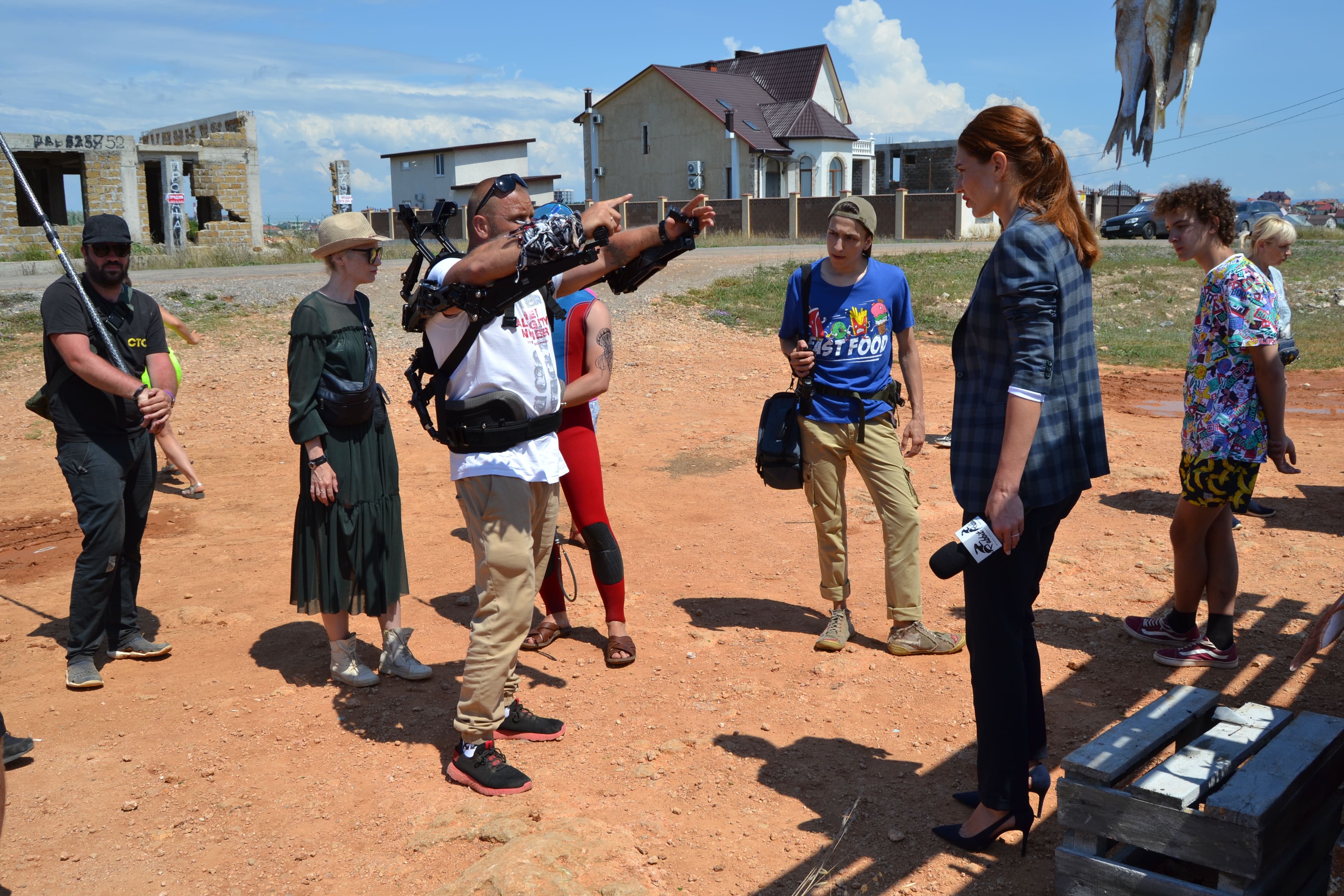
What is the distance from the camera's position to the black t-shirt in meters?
4.38

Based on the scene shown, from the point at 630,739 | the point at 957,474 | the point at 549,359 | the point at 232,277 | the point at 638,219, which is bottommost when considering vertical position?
the point at 630,739

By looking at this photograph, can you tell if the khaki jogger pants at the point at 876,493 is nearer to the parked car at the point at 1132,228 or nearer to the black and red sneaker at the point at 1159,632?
the black and red sneaker at the point at 1159,632

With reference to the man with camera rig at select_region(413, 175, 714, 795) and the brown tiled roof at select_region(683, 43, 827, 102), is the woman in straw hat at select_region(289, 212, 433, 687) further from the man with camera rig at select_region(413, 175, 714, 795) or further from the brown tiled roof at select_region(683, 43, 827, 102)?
the brown tiled roof at select_region(683, 43, 827, 102)

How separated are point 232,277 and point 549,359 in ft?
52.1

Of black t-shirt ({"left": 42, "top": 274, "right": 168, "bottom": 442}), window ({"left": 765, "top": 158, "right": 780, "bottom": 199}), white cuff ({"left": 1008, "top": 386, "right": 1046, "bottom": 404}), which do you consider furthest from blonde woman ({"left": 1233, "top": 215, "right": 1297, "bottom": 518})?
window ({"left": 765, "top": 158, "right": 780, "bottom": 199})

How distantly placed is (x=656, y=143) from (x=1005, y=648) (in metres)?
50.7

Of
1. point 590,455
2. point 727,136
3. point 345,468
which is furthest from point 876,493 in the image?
point 727,136

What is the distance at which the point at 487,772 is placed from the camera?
139 inches

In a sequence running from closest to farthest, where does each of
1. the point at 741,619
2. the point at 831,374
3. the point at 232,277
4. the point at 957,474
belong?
the point at 957,474
the point at 831,374
the point at 741,619
the point at 232,277

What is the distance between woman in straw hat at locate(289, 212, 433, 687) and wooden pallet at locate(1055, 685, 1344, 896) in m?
2.89

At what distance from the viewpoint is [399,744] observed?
3949mm

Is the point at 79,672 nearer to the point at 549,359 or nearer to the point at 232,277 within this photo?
the point at 549,359

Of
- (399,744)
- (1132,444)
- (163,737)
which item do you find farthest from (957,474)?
(1132,444)

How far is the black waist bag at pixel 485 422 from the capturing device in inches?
132
